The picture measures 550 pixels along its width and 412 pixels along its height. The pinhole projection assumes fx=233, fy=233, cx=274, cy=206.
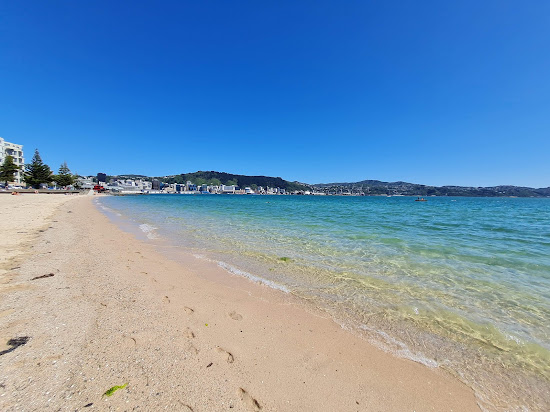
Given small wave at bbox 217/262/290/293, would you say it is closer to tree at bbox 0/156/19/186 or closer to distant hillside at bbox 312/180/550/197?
tree at bbox 0/156/19/186

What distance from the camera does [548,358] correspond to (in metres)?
3.45

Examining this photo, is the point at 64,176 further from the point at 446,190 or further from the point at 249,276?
the point at 446,190

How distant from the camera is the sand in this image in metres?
2.26

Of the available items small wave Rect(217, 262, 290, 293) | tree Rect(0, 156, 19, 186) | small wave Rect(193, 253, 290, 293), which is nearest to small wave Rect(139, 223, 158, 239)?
small wave Rect(193, 253, 290, 293)

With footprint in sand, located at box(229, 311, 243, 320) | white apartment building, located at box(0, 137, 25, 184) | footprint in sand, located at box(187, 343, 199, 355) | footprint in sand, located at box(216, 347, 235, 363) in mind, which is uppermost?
white apartment building, located at box(0, 137, 25, 184)

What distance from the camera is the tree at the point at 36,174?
66.4 metres

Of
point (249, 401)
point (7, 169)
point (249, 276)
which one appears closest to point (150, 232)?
point (249, 276)

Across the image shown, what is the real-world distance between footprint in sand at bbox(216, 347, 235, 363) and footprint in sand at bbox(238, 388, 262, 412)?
0.50 metres

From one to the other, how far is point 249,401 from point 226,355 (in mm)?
771

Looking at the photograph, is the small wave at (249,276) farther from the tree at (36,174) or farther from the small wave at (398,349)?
the tree at (36,174)

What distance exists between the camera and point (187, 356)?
2893mm

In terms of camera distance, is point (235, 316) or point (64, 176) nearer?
point (235, 316)

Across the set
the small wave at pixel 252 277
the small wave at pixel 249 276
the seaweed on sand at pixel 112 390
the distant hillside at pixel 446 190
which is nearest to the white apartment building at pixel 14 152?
the small wave at pixel 249 276

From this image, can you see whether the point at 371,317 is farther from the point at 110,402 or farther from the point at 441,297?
the point at 110,402
